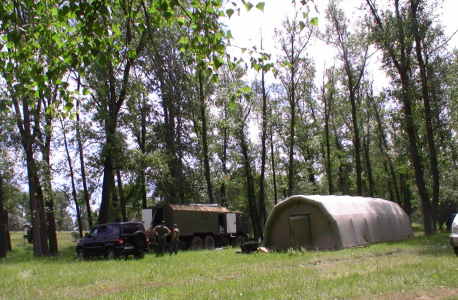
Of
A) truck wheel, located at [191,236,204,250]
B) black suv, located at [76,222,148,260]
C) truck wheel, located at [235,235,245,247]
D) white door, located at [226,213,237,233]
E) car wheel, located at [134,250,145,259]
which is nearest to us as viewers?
black suv, located at [76,222,148,260]

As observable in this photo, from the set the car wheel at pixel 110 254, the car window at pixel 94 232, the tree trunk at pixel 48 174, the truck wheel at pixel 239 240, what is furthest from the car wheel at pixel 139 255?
the truck wheel at pixel 239 240

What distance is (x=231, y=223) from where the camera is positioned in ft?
98.7

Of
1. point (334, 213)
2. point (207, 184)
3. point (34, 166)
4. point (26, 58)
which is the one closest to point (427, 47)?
point (334, 213)

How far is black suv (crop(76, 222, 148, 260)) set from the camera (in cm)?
1847

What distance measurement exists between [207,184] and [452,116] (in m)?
19.4

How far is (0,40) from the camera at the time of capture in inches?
280

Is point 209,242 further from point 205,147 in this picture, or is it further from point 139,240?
point 139,240

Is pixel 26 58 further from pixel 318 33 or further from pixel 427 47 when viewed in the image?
pixel 318 33

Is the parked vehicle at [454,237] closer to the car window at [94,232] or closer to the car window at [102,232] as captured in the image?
the car window at [102,232]

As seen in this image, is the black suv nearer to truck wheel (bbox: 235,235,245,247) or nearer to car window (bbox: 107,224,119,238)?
car window (bbox: 107,224,119,238)

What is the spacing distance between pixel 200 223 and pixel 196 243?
1271 millimetres

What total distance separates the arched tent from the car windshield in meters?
6.03

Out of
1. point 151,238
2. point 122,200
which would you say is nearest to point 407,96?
point 151,238

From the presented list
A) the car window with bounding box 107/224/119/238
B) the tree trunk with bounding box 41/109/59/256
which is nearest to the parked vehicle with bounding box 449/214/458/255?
the car window with bounding box 107/224/119/238
